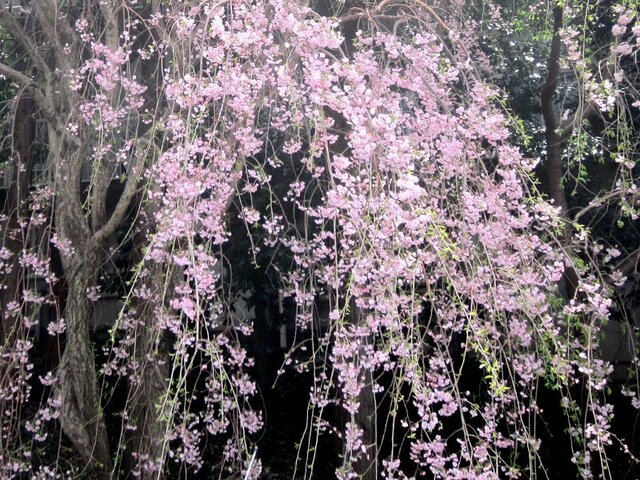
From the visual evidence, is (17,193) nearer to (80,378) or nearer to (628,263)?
(80,378)

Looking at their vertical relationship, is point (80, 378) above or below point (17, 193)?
below

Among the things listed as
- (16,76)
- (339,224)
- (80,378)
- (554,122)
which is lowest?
(80,378)

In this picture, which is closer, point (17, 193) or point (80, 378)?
point (80, 378)

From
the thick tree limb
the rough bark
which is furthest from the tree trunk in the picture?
the thick tree limb

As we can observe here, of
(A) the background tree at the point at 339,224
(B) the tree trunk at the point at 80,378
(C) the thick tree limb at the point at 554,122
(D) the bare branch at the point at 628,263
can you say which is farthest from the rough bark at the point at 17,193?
(D) the bare branch at the point at 628,263

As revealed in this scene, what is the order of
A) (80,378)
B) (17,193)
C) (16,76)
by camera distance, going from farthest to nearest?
(17,193) → (16,76) → (80,378)

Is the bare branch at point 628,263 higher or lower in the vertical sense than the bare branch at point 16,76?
lower

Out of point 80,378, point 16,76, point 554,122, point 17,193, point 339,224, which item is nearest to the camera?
point 339,224

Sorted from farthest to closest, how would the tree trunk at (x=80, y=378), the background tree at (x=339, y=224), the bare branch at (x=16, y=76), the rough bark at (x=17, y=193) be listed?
the rough bark at (x=17, y=193)
the bare branch at (x=16, y=76)
the tree trunk at (x=80, y=378)
the background tree at (x=339, y=224)

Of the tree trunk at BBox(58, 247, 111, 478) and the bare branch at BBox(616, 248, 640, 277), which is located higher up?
the bare branch at BBox(616, 248, 640, 277)

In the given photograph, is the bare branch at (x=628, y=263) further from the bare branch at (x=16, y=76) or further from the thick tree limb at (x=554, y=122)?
the bare branch at (x=16, y=76)

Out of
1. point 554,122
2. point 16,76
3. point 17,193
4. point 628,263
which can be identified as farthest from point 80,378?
point 554,122

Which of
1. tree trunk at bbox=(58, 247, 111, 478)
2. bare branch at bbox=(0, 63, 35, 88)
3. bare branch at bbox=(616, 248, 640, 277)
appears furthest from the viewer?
bare branch at bbox=(616, 248, 640, 277)

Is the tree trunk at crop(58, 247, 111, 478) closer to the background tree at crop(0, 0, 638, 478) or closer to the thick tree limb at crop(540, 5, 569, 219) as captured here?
the background tree at crop(0, 0, 638, 478)
